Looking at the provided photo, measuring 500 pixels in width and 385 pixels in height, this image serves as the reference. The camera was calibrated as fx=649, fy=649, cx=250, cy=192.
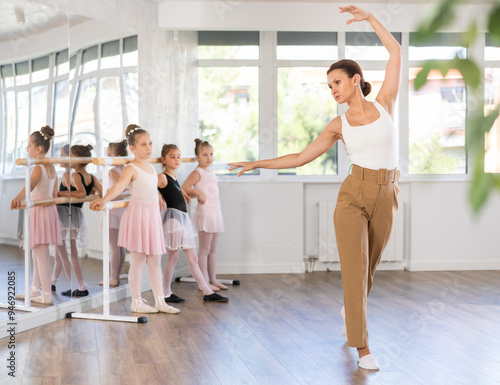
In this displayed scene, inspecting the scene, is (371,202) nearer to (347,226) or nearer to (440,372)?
(347,226)

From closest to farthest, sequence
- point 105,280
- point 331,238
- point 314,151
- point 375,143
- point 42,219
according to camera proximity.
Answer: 1. point 375,143
2. point 314,151
3. point 42,219
4. point 105,280
5. point 331,238

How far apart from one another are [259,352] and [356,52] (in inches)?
142

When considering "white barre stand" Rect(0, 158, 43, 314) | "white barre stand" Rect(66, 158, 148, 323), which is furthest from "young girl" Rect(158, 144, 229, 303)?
"white barre stand" Rect(0, 158, 43, 314)

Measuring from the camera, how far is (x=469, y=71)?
0.41m

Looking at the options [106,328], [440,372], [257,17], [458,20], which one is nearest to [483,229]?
[257,17]

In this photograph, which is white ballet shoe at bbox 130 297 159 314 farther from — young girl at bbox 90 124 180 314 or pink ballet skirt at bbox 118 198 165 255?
pink ballet skirt at bbox 118 198 165 255

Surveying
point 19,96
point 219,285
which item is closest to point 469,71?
point 19,96

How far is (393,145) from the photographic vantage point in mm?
3059

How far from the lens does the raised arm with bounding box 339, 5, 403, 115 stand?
2936mm

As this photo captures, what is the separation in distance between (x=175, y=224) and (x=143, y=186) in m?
0.48

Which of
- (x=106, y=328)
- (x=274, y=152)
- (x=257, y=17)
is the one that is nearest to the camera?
(x=106, y=328)

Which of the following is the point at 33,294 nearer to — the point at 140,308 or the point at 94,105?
the point at 140,308

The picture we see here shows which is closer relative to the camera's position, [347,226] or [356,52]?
[347,226]

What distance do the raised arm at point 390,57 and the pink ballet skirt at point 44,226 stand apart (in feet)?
6.67
